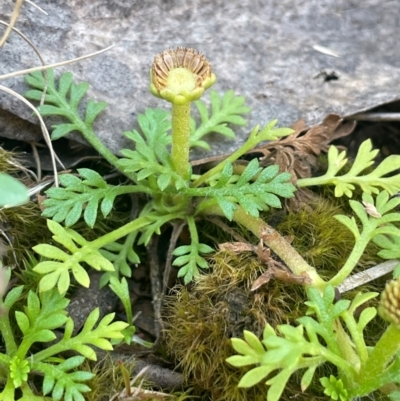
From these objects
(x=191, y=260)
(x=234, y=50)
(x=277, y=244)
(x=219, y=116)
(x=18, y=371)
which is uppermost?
(x=234, y=50)

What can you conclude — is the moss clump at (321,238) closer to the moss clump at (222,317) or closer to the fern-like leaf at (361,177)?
the fern-like leaf at (361,177)

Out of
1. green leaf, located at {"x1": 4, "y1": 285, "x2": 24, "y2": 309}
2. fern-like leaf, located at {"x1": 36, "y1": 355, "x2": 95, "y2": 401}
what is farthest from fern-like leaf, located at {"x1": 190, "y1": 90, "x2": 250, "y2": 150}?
fern-like leaf, located at {"x1": 36, "y1": 355, "x2": 95, "y2": 401}

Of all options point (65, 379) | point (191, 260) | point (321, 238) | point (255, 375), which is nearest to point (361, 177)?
point (321, 238)

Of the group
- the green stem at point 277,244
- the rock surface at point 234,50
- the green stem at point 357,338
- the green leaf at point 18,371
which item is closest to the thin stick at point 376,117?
the rock surface at point 234,50

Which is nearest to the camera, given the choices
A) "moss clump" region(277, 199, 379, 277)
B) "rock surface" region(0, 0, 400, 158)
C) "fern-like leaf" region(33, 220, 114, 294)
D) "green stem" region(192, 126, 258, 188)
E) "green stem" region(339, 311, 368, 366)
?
"green stem" region(339, 311, 368, 366)

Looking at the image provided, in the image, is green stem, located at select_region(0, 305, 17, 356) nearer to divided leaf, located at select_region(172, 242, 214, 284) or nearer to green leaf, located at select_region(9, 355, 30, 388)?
green leaf, located at select_region(9, 355, 30, 388)

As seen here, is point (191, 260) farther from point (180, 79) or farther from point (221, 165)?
point (180, 79)
